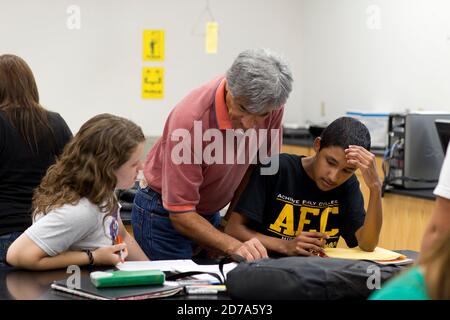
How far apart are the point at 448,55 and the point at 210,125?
2.86 m

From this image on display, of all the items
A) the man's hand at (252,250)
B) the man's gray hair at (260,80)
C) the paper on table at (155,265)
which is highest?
the man's gray hair at (260,80)

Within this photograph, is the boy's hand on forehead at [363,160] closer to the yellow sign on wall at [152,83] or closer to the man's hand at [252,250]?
the man's hand at [252,250]

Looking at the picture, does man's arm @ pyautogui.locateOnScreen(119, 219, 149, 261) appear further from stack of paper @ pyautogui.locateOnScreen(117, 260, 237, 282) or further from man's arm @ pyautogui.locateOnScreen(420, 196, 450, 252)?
man's arm @ pyautogui.locateOnScreen(420, 196, 450, 252)

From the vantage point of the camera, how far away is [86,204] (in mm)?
2174

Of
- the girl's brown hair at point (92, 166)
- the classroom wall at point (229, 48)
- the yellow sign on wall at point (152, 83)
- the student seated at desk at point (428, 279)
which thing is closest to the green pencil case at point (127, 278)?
the girl's brown hair at point (92, 166)

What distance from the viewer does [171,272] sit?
6.76 ft

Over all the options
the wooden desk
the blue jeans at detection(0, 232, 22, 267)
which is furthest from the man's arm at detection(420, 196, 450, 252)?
the wooden desk

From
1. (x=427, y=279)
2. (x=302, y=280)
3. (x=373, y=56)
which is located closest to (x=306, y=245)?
(x=302, y=280)

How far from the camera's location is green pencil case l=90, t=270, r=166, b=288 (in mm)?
1840

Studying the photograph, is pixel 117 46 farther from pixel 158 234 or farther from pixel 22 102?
pixel 158 234

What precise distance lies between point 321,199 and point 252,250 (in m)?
0.41

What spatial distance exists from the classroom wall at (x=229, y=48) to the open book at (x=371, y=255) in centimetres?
261

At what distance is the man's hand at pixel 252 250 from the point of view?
221 centimetres

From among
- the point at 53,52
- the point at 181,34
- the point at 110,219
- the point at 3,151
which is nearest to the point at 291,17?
the point at 181,34
